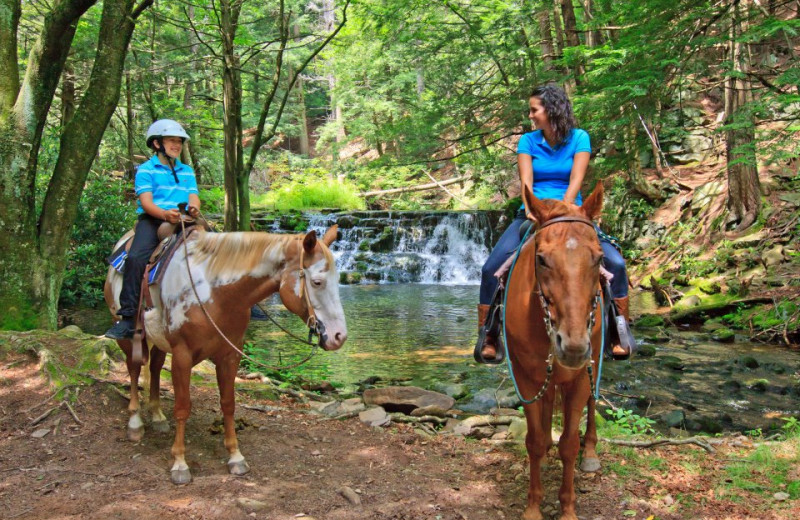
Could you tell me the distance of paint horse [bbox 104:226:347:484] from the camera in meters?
3.95

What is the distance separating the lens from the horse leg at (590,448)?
4.40 metres

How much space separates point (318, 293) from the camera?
3941mm

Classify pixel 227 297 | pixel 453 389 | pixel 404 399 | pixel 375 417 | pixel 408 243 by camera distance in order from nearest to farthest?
pixel 227 297
pixel 375 417
pixel 404 399
pixel 453 389
pixel 408 243

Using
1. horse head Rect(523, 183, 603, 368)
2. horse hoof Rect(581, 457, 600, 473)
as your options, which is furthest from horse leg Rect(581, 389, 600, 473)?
horse head Rect(523, 183, 603, 368)

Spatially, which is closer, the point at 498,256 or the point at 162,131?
the point at 498,256

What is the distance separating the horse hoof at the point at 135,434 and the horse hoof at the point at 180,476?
2.74 feet

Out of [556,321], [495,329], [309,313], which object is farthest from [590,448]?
[309,313]

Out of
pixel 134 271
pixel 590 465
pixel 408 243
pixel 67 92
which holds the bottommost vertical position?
pixel 590 465

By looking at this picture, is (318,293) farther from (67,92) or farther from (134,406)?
(67,92)

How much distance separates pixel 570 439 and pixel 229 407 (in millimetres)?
2603

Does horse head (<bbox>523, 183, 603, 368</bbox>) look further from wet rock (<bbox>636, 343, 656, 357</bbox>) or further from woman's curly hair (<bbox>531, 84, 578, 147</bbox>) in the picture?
wet rock (<bbox>636, 343, 656, 357</bbox>)

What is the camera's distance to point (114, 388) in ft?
17.4

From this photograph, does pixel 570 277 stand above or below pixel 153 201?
below

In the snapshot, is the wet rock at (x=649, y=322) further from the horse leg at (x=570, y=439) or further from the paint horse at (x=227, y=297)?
the paint horse at (x=227, y=297)
